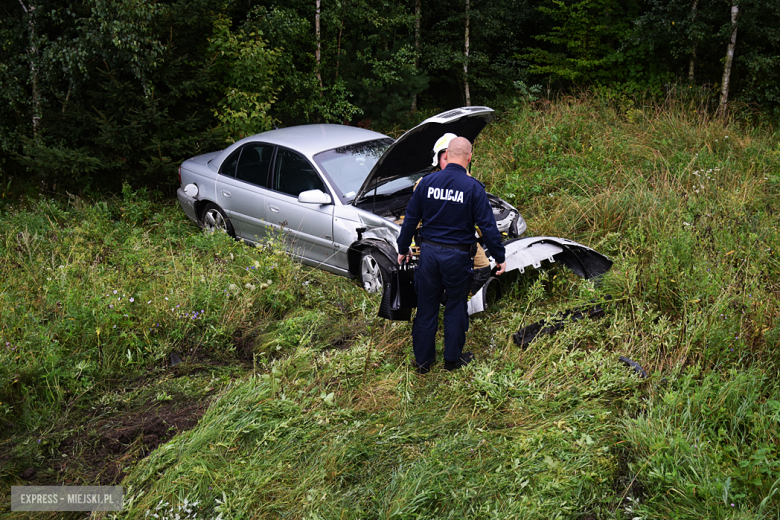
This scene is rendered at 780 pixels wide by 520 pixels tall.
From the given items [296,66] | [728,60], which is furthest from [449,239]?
[728,60]

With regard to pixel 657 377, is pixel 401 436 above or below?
below

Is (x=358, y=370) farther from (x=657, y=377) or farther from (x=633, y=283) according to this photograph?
(x=633, y=283)

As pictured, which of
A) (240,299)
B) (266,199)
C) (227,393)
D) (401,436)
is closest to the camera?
(401,436)

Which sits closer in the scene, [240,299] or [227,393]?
[227,393]

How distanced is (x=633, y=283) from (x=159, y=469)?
12.2ft

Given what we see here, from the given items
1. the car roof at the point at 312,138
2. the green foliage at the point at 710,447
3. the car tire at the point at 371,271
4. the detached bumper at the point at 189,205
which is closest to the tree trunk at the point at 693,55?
the car roof at the point at 312,138

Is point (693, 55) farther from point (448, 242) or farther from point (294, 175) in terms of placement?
point (448, 242)

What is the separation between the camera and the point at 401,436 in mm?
3449

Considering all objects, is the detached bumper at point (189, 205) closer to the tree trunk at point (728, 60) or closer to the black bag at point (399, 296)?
the black bag at point (399, 296)

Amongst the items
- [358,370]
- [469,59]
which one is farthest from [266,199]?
[469,59]

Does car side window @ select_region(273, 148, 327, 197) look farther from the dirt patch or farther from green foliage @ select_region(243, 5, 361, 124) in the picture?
green foliage @ select_region(243, 5, 361, 124)

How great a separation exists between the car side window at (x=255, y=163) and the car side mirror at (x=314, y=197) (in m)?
0.95

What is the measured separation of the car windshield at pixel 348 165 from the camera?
5.77m

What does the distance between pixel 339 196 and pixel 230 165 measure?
187 cm
